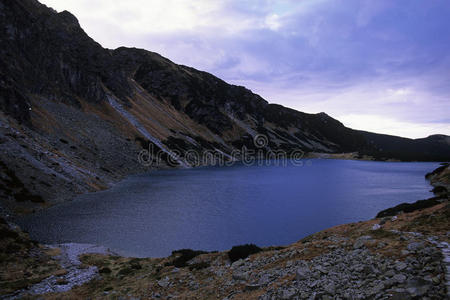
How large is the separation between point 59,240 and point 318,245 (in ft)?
88.0

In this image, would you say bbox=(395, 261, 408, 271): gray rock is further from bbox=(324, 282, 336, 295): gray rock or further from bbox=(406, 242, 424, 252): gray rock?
bbox=(324, 282, 336, 295): gray rock

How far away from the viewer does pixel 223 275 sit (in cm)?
1686

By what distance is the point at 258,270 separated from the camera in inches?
635

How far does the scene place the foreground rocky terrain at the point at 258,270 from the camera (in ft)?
33.0

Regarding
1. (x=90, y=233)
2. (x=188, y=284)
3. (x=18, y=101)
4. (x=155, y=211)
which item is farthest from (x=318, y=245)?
(x=18, y=101)

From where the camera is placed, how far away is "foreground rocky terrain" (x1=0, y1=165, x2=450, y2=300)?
10047mm

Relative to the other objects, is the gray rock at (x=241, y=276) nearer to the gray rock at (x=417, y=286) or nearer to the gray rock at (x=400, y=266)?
the gray rock at (x=400, y=266)

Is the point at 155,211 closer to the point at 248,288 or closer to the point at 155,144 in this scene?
the point at 248,288

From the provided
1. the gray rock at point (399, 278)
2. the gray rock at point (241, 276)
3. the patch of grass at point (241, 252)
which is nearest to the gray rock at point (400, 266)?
the gray rock at point (399, 278)

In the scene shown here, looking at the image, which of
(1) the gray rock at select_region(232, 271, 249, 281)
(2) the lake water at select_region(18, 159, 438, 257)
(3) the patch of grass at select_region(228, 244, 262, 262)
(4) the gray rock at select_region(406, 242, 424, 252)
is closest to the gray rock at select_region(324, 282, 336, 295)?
(4) the gray rock at select_region(406, 242, 424, 252)

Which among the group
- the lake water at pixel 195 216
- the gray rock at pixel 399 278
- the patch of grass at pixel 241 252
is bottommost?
the lake water at pixel 195 216

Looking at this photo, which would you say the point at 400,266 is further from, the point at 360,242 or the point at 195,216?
the point at 195,216

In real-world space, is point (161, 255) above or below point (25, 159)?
below

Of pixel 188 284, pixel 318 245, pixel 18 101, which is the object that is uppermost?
pixel 18 101
